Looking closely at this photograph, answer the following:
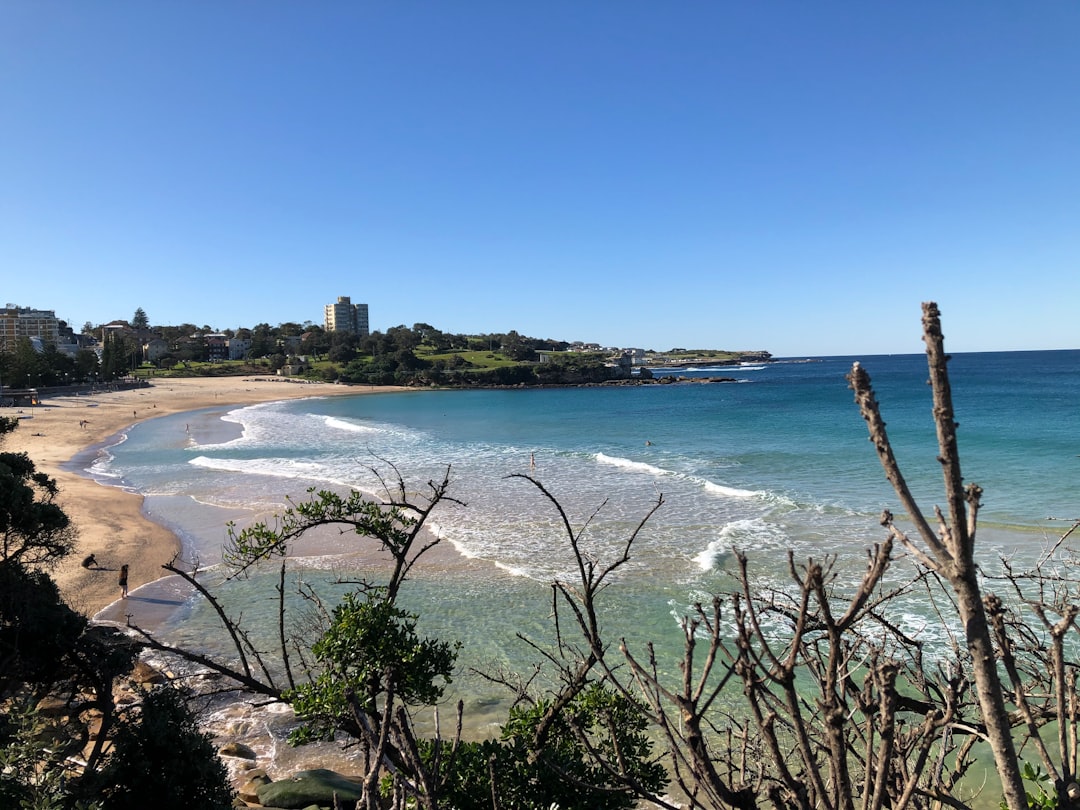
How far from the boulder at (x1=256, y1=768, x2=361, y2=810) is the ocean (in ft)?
7.20

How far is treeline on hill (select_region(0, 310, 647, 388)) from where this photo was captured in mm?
98688

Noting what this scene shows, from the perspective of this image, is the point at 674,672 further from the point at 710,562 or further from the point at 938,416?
the point at 938,416

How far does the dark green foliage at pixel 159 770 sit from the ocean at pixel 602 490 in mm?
3891

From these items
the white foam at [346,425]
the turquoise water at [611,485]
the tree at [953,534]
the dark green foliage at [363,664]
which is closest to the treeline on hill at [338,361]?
the white foam at [346,425]

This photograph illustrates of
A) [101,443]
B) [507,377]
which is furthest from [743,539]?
[507,377]

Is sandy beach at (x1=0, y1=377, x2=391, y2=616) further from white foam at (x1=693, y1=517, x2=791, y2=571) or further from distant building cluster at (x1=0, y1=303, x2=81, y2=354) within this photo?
distant building cluster at (x1=0, y1=303, x2=81, y2=354)

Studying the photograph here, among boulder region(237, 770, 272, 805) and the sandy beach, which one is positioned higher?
the sandy beach

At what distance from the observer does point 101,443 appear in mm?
43469

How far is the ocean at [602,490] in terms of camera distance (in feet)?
46.2

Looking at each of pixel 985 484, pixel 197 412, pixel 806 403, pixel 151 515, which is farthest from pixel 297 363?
pixel 985 484

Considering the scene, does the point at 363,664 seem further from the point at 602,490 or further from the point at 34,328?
the point at 34,328

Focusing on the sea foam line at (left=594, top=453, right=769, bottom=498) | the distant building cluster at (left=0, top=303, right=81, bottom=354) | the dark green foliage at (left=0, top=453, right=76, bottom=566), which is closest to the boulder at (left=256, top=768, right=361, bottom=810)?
the dark green foliage at (left=0, top=453, right=76, bottom=566)

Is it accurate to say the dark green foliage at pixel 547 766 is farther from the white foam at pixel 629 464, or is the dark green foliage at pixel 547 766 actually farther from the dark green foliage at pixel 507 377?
the dark green foliage at pixel 507 377

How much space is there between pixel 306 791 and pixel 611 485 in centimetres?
1943
